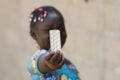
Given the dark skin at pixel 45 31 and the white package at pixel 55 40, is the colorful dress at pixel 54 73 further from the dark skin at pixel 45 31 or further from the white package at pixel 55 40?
the white package at pixel 55 40

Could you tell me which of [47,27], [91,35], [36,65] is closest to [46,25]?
[47,27]

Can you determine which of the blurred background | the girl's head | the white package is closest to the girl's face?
the girl's head

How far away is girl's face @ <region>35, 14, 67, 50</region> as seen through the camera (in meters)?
2.29

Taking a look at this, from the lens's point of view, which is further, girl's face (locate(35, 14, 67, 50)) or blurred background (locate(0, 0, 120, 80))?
blurred background (locate(0, 0, 120, 80))

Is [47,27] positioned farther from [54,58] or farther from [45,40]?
[54,58]

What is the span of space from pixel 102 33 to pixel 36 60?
55.3 inches


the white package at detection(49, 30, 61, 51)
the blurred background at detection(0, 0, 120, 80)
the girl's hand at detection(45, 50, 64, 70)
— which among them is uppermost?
the white package at detection(49, 30, 61, 51)

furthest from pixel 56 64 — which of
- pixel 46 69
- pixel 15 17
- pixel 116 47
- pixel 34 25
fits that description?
pixel 15 17

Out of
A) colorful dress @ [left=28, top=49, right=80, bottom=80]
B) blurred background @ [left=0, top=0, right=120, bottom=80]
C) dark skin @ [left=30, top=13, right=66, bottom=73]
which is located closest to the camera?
dark skin @ [left=30, top=13, right=66, bottom=73]

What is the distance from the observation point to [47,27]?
2293 millimetres

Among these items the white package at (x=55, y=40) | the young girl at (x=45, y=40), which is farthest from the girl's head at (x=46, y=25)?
the white package at (x=55, y=40)

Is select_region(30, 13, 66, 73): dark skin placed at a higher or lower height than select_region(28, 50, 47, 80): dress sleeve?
higher

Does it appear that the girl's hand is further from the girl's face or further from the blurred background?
Result: the blurred background

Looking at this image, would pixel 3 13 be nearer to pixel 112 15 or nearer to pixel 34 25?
pixel 112 15
